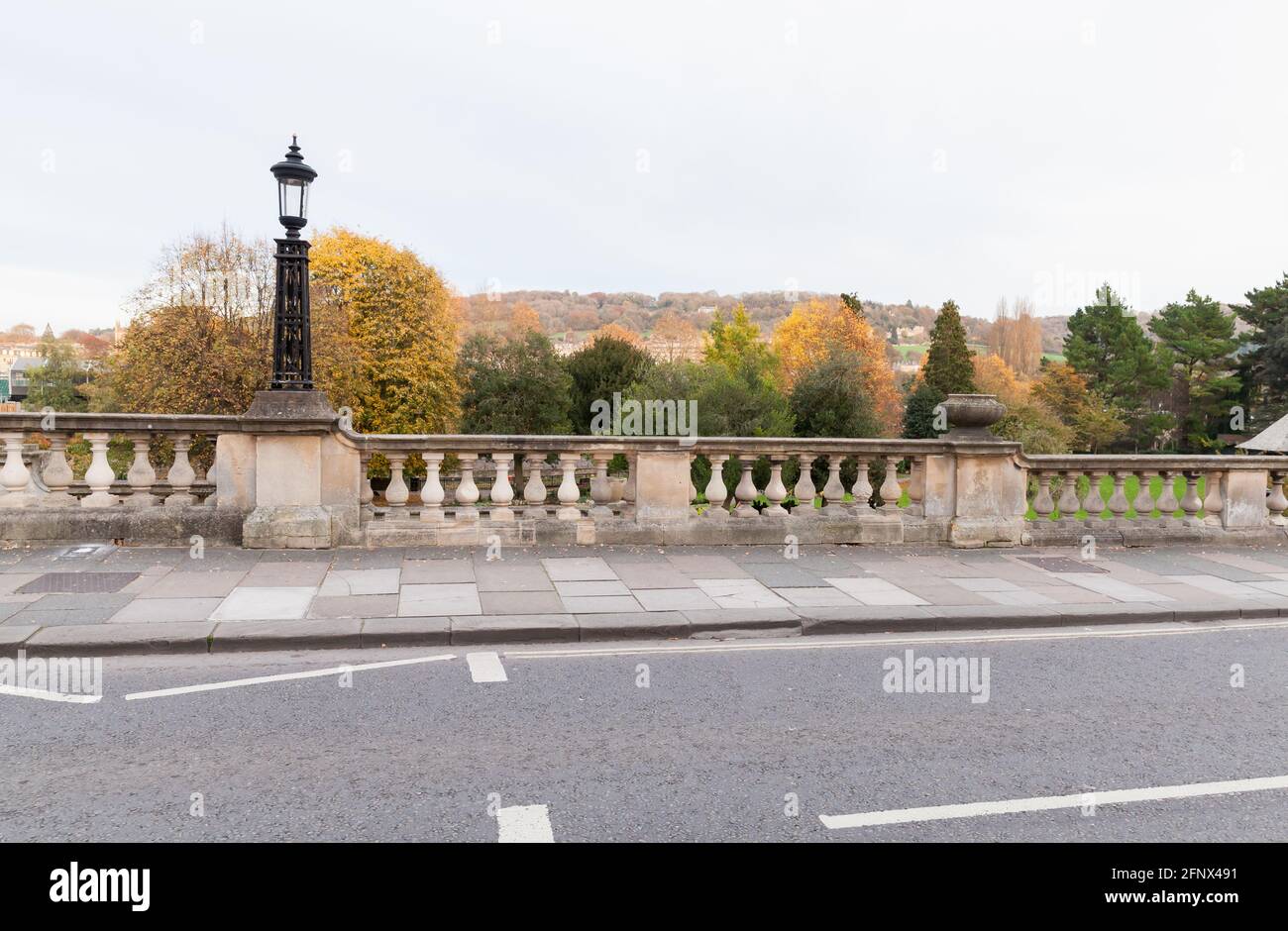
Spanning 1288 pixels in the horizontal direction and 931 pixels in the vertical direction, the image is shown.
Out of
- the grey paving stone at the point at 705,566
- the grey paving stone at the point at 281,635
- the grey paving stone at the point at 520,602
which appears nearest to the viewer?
the grey paving stone at the point at 281,635

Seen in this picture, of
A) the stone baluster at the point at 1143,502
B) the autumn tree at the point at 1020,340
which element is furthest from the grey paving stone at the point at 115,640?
the autumn tree at the point at 1020,340

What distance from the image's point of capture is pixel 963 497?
10781 millimetres

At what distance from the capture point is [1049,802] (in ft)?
12.5

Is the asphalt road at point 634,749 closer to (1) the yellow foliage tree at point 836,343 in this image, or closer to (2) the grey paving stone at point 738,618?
(2) the grey paving stone at point 738,618

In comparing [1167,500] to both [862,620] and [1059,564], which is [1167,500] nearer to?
[1059,564]

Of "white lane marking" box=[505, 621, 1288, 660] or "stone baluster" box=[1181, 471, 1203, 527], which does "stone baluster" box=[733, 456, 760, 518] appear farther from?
"stone baluster" box=[1181, 471, 1203, 527]

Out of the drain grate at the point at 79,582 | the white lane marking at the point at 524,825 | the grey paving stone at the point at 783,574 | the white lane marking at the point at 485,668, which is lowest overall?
the white lane marking at the point at 485,668

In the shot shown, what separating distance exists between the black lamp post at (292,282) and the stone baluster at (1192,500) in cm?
1099

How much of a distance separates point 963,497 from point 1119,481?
238 cm

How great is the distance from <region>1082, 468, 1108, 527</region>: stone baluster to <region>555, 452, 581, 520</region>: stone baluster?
6.45m

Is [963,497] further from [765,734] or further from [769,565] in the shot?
[765,734]

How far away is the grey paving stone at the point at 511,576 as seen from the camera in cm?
784

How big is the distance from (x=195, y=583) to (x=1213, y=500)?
12.2 metres
